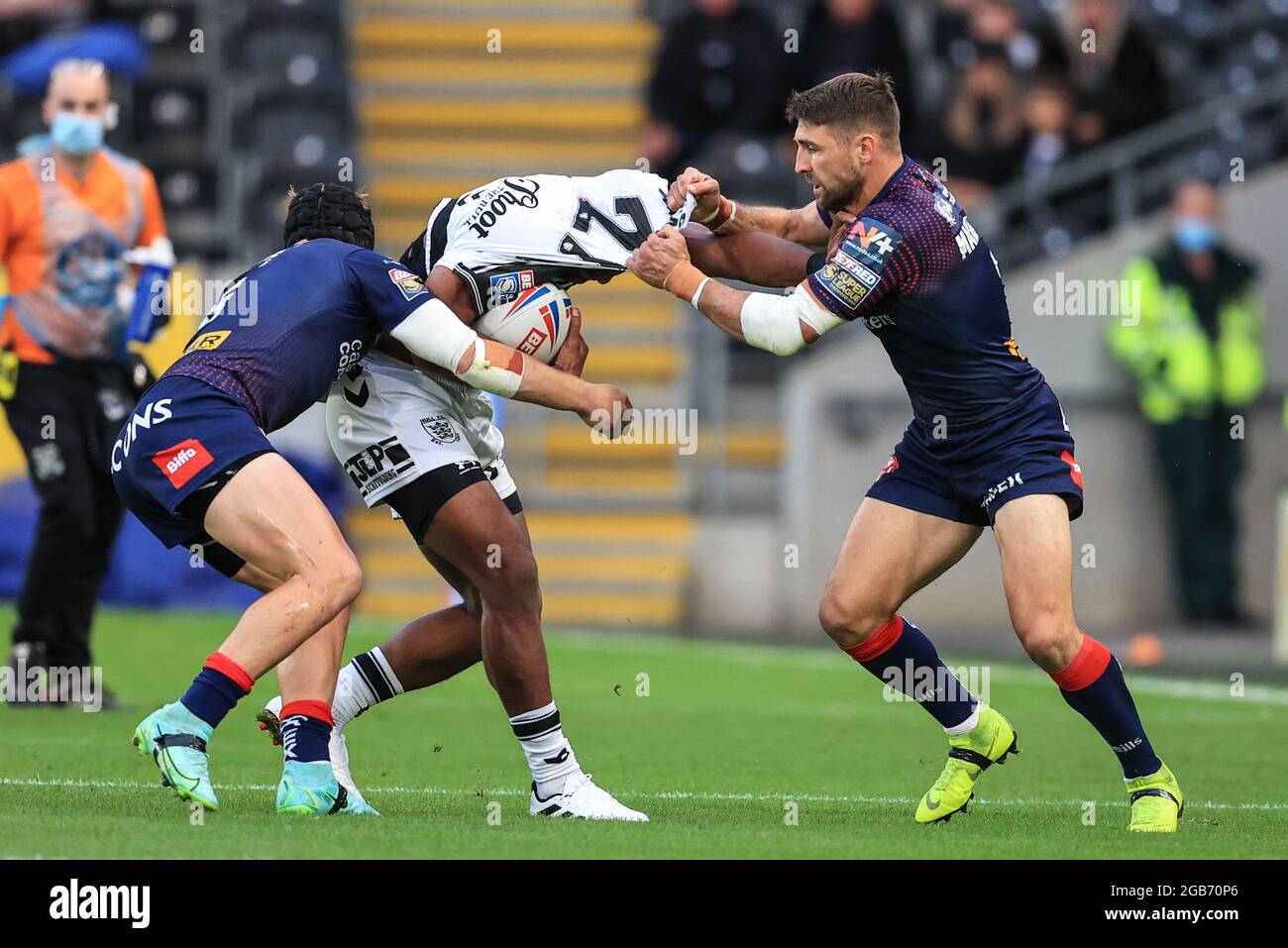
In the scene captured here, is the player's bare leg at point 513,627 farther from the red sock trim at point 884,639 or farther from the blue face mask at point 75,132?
the blue face mask at point 75,132

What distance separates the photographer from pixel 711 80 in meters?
17.0

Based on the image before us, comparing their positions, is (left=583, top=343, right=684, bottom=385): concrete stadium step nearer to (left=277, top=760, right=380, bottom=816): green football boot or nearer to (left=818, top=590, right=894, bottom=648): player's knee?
(left=818, top=590, right=894, bottom=648): player's knee

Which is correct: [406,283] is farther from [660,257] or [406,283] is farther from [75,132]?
[75,132]

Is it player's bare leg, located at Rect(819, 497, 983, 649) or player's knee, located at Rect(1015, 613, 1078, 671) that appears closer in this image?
player's knee, located at Rect(1015, 613, 1078, 671)

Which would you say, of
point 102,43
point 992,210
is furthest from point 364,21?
point 992,210

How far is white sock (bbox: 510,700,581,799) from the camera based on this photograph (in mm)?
6762

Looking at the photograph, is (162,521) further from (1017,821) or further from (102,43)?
(102,43)

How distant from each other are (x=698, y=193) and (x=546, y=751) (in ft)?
6.37

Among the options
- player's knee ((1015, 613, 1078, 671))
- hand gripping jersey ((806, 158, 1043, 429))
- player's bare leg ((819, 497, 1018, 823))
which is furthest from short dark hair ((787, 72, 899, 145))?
player's knee ((1015, 613, 1078, 671))

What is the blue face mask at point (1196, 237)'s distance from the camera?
15719 mm

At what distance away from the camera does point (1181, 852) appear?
20.0 feet

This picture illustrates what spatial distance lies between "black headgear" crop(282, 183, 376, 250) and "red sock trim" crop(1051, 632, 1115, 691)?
2.65 meters

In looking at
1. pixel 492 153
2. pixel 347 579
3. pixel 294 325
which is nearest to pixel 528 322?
pixel 294 325

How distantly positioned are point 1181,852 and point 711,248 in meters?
2.63
